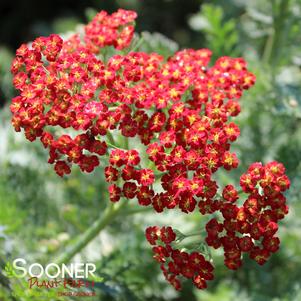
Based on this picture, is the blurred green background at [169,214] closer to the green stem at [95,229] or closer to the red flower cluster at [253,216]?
the green stem at [95,229]

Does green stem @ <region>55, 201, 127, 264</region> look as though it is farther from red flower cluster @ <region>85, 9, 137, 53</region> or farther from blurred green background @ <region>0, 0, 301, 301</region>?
red flower cluster @ <region>85, 9, 137, 53</region>

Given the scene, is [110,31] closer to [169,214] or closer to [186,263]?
[186,263]

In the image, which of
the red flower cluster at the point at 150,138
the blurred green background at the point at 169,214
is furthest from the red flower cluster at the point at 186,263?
the blurred green background at the point at 169,214

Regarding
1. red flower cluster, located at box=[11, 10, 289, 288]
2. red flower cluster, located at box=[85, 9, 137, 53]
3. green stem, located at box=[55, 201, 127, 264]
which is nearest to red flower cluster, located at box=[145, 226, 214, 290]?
red flower cluster, located at box=[11, 10, 289, 288]

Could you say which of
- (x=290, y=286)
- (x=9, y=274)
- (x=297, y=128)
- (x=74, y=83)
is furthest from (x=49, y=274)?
(x=297, y=128)

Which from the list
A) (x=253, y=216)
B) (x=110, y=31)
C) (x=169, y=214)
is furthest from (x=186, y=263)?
(x=169, y=214)

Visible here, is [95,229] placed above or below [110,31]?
below
